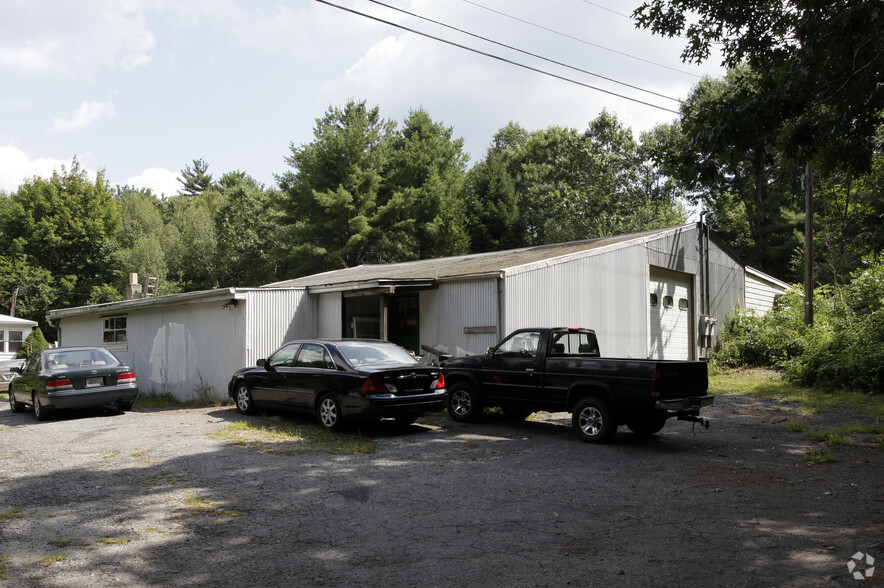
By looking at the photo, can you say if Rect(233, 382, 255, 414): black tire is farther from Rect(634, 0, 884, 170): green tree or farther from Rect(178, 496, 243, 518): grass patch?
Rect(634, 0, 884, 170): green tree

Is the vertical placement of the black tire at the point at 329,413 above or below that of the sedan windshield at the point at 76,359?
below

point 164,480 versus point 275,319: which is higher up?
point 275,319

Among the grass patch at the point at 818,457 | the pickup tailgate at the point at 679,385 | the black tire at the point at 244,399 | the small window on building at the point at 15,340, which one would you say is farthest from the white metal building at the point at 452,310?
the small window on building at the point at 15,340

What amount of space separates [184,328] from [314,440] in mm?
8798

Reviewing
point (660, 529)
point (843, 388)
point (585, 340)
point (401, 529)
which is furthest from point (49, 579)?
point (843, 388)

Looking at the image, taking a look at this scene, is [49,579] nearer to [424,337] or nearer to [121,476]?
[121,476]

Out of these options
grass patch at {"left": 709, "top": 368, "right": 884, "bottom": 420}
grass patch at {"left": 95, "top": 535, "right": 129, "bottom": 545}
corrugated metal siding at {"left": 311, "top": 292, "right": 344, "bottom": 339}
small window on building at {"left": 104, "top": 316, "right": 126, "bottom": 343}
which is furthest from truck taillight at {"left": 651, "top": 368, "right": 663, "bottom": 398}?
small window on building at {"left": 104, "top": 316, "right": 126, "bottom": 343}

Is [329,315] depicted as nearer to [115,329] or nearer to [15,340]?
[115,329]

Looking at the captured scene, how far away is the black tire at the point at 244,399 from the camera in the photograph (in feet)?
40.4

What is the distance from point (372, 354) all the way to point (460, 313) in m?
3.98

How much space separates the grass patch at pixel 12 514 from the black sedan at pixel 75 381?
7.39 metres

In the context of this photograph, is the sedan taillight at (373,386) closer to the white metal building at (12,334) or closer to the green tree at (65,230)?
the white metal building at (12,334)

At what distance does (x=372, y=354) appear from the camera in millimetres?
10680

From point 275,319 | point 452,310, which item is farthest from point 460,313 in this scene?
point 275,319
